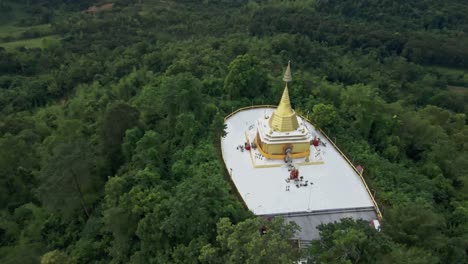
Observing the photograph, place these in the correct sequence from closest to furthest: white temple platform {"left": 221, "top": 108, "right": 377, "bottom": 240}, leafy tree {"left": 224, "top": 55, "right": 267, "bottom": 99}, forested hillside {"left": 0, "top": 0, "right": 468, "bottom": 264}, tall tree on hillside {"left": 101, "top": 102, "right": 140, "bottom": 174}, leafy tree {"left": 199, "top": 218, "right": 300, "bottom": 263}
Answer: leafy tree {"left": 199, "top": 218, "right": 300, "bottom": 263} < forested hillside {"left": 0, "top": 0, "right": 468, "bottom": 264} < white temple platform {"left": 221, "top": 108, "right": 377, "bottom": 240} < tall tree on hillside {"left": 101, "top": 102, "right": 140, "bottom": 174} < leafy tree {"left": 224, "top": 55, "right": 267, "bottom": 99}

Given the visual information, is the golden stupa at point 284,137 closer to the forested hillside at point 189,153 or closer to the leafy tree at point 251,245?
the forested hillside at point 189,153

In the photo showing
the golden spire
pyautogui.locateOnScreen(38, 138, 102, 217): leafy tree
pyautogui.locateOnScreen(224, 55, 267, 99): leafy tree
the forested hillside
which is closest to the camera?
the forested hillside

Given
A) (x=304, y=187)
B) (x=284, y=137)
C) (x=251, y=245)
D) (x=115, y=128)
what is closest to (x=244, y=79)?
(x=284, y=137)

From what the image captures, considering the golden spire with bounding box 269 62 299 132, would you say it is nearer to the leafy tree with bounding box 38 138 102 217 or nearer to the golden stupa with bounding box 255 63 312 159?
the golden stupa with bounding box 255 63 312 159

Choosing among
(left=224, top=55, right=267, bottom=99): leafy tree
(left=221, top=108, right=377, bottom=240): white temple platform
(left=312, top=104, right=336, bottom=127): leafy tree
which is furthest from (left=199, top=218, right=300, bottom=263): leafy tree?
(left=224, top=55, right=267, bottom=99): leafy tree

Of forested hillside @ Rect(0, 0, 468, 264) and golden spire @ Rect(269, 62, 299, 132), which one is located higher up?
golden spire @ Rect(269, 62, 299, 132)

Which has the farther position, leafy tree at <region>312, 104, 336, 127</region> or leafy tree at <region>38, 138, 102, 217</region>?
leafy tree at <region>312, 104, 336, 127</region>

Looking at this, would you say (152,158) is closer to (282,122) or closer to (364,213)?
(282,122)

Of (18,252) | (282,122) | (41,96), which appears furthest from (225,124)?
(41,96)
